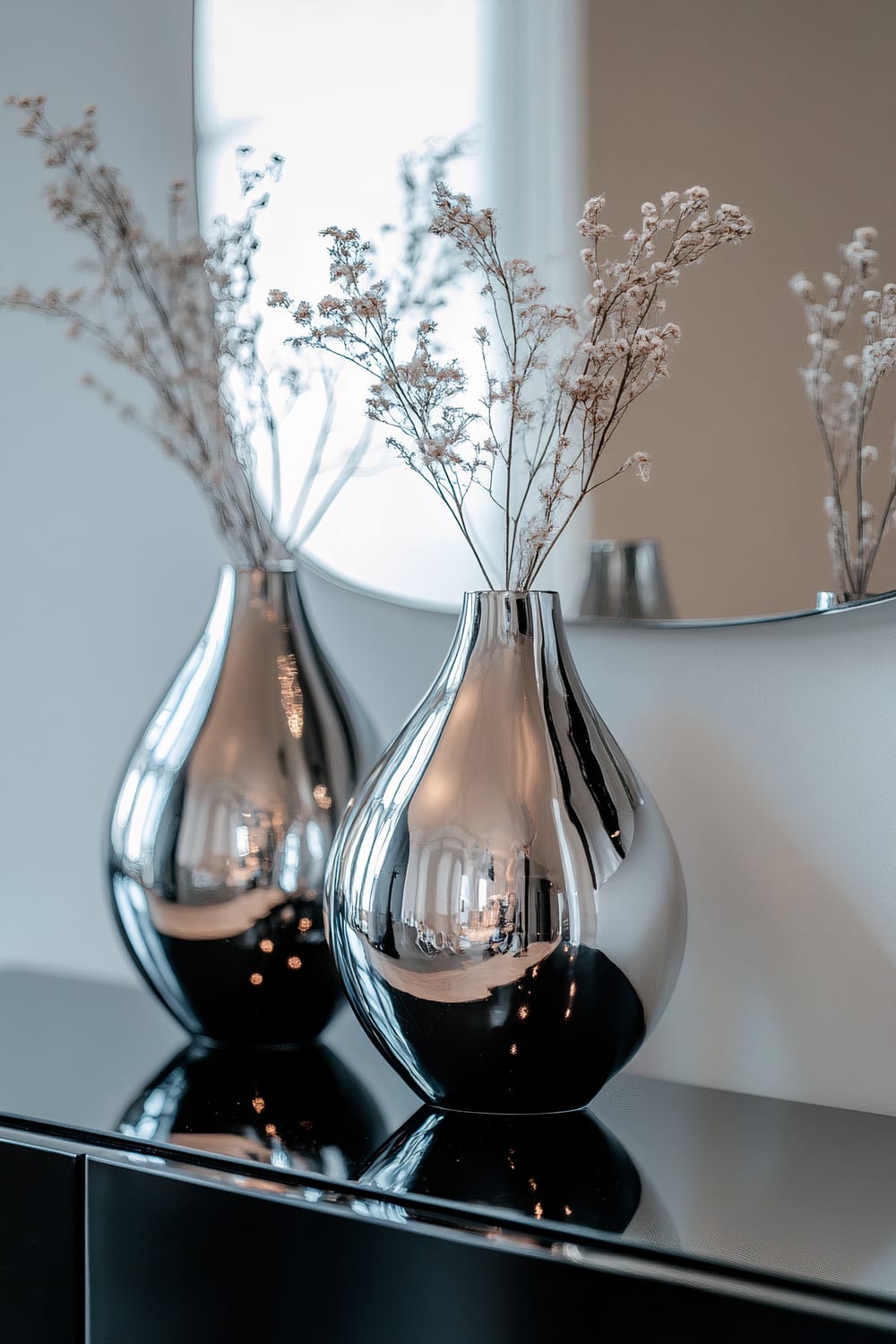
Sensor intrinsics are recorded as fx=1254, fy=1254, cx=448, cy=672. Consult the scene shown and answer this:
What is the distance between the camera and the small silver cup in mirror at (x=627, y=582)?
1.06 metres

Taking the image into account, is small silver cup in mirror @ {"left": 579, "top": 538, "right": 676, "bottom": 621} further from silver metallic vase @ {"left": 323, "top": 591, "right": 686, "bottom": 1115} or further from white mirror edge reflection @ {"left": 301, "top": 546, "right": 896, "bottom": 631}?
silver metallic vase @ {"left": 323, "top": 591, "right": 686, "bottom": 1115}

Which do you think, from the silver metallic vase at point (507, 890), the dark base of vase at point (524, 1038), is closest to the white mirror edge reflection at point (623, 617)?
the silver metallic vase at point (507, 890)

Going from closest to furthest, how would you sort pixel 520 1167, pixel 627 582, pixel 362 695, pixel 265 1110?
pixel 520 1167, pixel 265 1110, pixel 627 582, pixel 362 695

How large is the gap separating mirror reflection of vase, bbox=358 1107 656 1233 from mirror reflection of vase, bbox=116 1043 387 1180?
1.3 inches

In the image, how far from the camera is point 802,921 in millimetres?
1049

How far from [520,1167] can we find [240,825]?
0.36 meters

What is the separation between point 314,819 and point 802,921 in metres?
0.42

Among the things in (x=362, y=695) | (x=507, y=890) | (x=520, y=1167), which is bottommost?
(x=520, y=1167)

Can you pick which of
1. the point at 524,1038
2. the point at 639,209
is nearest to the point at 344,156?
the point at 639,209

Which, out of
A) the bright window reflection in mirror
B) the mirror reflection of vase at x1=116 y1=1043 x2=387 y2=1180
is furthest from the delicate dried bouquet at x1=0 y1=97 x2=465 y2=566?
the mirror reflection of vase at x1=116 y1=1043 x2=387 y2=1180

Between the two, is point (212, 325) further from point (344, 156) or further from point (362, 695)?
point (362, 695)

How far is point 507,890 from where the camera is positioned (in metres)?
0.87

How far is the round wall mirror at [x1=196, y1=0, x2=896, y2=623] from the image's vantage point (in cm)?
97

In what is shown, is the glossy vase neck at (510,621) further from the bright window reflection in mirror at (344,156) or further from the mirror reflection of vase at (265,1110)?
the mirror reflection of vase at (265,1110)
